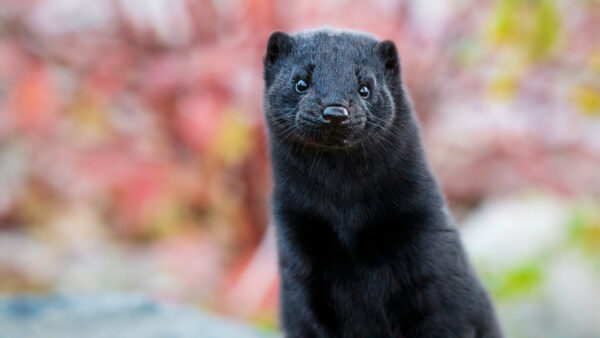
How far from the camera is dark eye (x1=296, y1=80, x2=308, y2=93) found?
2400mm

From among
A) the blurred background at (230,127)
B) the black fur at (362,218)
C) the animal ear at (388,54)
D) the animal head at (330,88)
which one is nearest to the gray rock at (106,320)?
the blurred background at (230,127)

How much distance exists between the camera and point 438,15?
17.2 feet

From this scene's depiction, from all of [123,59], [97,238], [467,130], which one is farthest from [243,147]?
[467,130]

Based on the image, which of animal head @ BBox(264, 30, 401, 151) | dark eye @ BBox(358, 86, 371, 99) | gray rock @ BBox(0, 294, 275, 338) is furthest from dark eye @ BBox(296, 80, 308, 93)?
gray rock @ BBox(0, 294, 275, 338)

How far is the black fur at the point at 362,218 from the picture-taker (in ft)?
7.79

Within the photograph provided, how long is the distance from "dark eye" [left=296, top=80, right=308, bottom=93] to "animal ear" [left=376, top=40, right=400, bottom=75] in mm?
Result: 284

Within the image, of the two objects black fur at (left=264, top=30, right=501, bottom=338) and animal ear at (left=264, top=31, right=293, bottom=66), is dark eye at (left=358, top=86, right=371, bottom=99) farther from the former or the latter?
animal ear at (left=264, top=31, right=293, bottom=66)

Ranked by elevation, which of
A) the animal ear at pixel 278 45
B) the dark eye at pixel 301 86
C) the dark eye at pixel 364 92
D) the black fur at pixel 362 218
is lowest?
the black fur at pixel 362 218

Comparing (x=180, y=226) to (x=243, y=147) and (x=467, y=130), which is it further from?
(x=467, y=130)

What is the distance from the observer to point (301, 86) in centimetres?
241

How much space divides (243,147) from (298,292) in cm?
301

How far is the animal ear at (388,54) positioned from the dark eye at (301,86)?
0.28 m

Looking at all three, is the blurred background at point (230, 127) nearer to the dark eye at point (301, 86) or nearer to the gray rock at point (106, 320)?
the gray rock at point (106, 320)

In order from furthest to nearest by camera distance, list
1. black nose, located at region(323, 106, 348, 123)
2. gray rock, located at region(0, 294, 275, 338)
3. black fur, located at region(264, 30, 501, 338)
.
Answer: gray rock, located at region(0, 294, 275, 338), black fur, located at region(264, 30, 501, 338), black nose, located at region(323, 106, 348, 123)
